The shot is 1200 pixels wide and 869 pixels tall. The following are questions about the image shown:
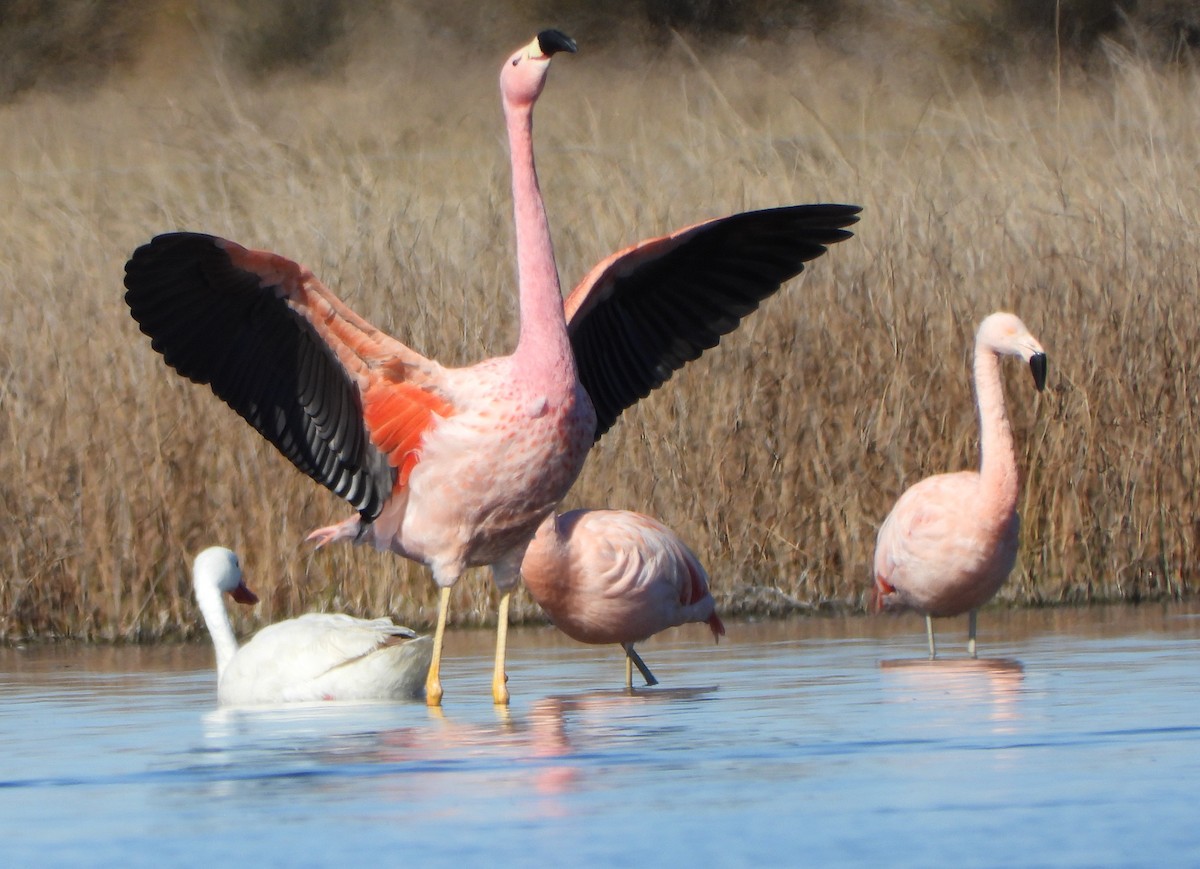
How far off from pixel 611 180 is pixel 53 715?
514cm

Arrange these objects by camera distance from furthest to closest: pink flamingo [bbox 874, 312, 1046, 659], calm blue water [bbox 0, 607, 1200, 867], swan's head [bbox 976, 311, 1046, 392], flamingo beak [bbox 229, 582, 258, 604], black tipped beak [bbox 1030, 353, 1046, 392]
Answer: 1. swan's head [bbox 976, 311, 1046, 392]
2. flamingo beak [bbox 229, 582, 258, 604]
3. black tipped beak [bbox 1030, 353, 1046, 392]
4. pink flamingo [bbox 874, 312, 1046, 659]
5. calm blue water [bbox 0, 607, 1200, 867]

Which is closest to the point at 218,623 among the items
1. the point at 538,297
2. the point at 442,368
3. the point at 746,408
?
the point at 442,368

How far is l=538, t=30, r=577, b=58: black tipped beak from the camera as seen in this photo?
6.95 metres

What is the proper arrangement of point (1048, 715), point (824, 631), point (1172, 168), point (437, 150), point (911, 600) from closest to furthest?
point (1048, 715) < point (911, 600) < point (824, 631) < point (1172, 168) < point (437, 150)

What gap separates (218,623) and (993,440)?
2.95 metres

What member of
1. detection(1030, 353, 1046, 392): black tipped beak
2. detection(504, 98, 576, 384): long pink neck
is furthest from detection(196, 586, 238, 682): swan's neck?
detection(1030, 353, 1046, 392): black tipped beak

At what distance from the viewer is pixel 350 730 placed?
20.5ft

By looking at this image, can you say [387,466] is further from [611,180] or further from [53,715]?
[611,180]

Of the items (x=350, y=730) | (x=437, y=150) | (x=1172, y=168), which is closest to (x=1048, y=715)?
(x=350, y=730)

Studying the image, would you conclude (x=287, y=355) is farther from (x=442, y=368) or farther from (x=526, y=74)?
(x=526, y=74)

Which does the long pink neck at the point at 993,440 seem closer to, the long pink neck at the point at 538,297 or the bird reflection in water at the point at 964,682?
the bird reflection in water at the point at 964,682

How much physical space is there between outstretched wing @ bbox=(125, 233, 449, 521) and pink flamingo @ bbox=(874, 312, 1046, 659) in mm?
1947

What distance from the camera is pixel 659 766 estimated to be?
5.19 metres

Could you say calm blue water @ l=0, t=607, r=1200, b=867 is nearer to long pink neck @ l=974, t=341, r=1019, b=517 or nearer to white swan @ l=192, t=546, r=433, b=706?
white swan @ l=192, t=546, r=433, b=706
